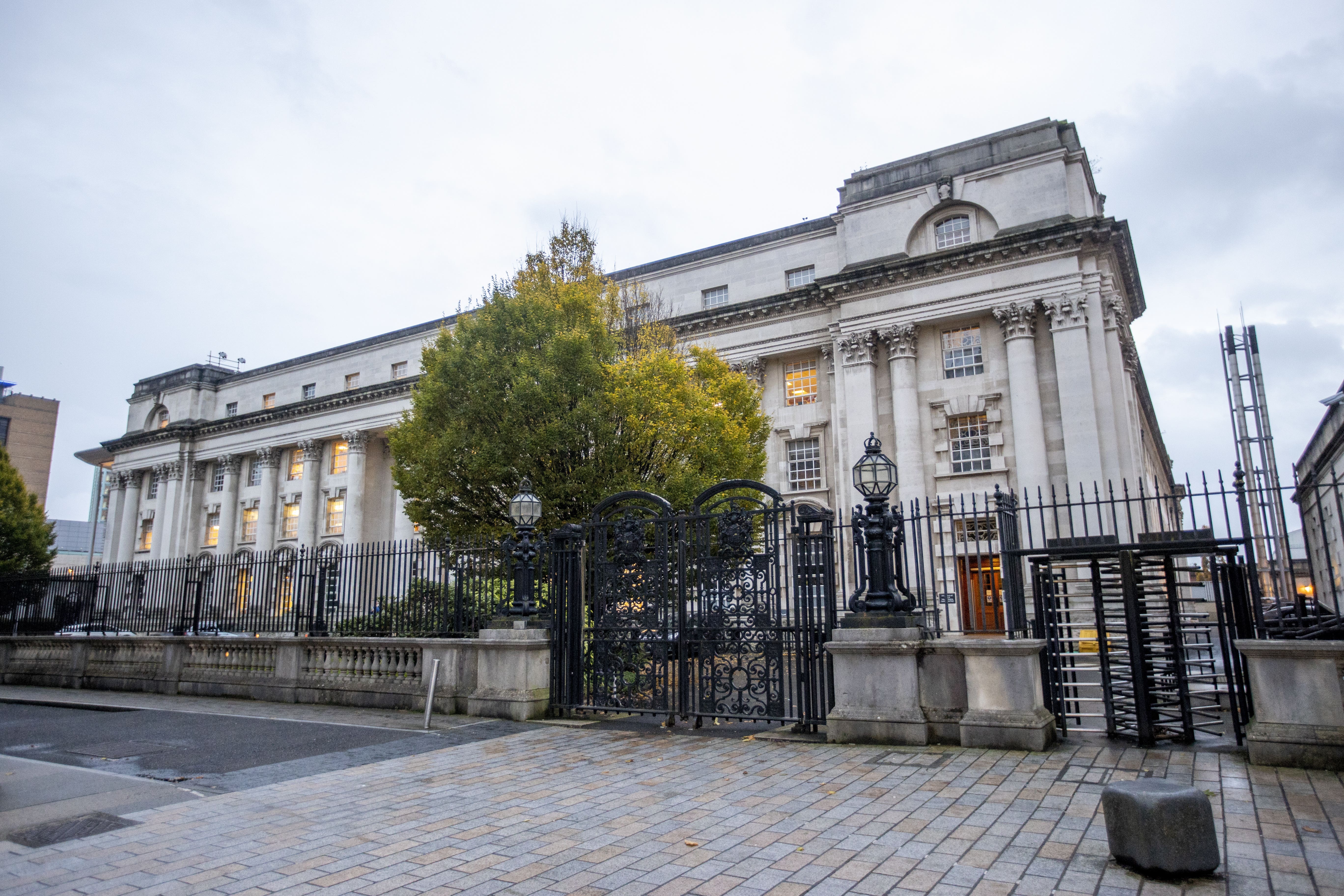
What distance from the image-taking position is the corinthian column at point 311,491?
51656 millimetres

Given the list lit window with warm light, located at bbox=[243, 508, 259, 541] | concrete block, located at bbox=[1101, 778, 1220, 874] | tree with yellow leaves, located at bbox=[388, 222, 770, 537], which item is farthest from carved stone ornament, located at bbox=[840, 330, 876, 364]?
lit window with warm light, located at bbox=[243, 508, 259, 541]

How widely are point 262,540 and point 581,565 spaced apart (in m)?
49.6

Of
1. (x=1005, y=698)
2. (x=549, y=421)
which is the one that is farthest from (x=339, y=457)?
(x=1005, y=698)

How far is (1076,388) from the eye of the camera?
28.5m

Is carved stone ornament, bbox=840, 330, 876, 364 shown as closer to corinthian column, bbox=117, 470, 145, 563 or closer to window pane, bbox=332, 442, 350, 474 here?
window pane, bbox=332, 442, 350, 474

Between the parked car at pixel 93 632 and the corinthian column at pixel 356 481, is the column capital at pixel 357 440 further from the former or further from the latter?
the parked car at pixel 93 632

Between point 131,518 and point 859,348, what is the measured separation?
58.0 meters

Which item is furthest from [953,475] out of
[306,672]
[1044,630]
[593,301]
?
[306,672]

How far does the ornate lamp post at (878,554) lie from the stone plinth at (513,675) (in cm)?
474

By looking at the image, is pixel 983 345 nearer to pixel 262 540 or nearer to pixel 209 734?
pixel 209 734

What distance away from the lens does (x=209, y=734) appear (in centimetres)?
1047

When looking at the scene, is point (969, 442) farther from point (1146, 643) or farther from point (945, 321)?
point (1146, 643)

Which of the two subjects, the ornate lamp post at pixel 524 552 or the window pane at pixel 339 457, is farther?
the window pane at pixel 339 457

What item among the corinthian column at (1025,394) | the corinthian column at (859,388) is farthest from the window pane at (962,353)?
the corinthian column at (859,388)
